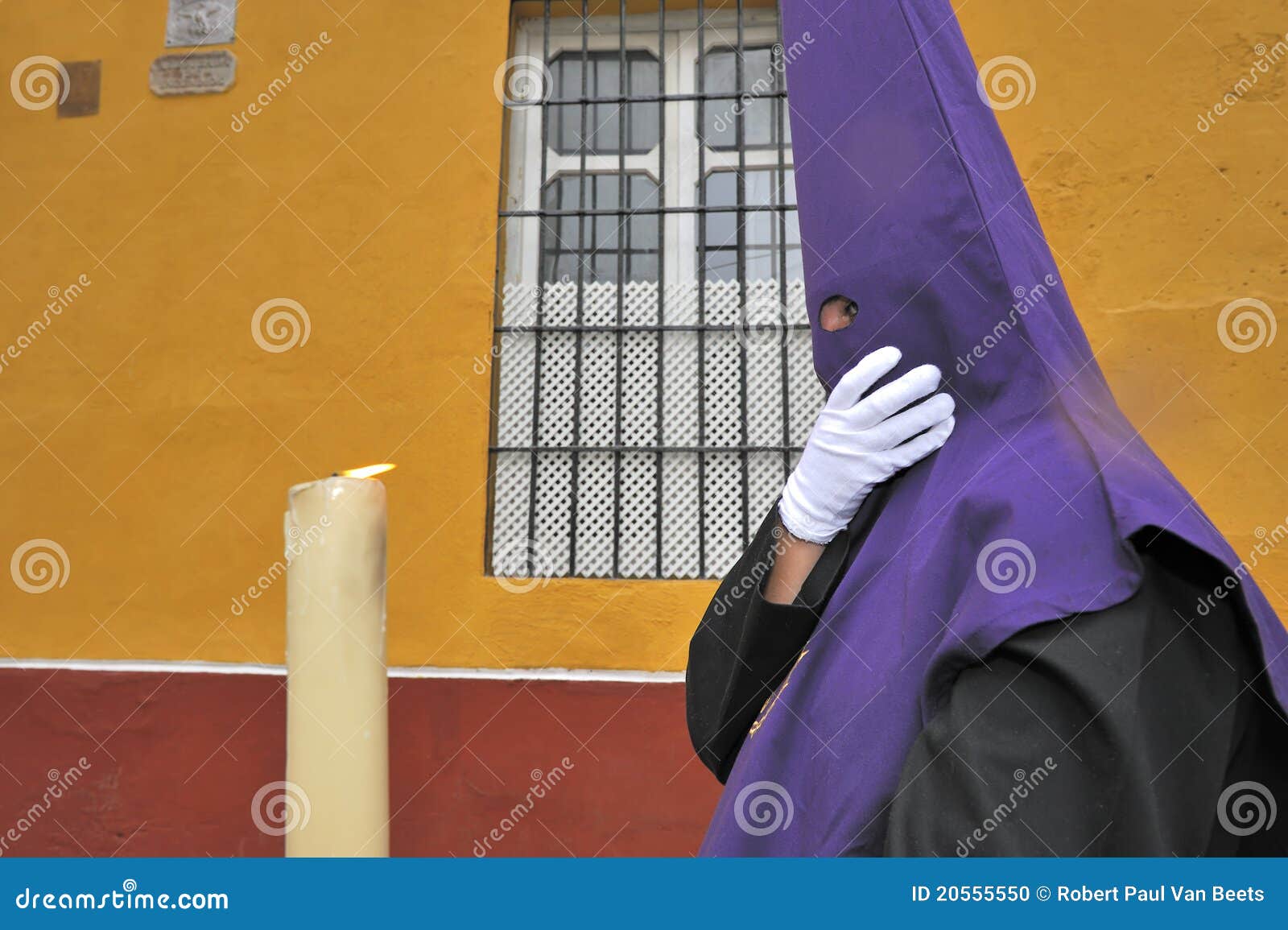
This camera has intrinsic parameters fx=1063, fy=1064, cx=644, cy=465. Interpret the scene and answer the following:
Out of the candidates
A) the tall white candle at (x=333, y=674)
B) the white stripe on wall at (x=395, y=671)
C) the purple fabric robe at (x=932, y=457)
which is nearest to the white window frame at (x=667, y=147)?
the white stripe on wall at (x=395, y=671)

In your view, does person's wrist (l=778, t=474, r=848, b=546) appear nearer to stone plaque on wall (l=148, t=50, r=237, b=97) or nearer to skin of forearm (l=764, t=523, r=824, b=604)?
skin of forearm (l=764, t=523, r=824, b=604)

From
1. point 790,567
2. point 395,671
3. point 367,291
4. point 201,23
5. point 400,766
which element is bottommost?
point 400,766

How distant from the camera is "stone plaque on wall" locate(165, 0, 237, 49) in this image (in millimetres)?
3941

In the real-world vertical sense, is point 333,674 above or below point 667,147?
below

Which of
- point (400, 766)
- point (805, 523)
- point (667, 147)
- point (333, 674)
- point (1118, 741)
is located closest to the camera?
point (1118, 741)

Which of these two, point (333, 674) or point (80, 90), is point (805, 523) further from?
point (80, 90)

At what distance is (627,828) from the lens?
131 inches

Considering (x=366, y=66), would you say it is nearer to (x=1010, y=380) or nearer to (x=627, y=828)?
(x=627, y=828)

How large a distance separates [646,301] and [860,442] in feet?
7.84

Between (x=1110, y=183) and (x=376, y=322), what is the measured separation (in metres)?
2.51

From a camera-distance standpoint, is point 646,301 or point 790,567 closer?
point 790,567

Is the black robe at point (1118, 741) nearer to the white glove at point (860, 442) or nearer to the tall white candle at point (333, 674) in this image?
the white glove at point (860, 442)

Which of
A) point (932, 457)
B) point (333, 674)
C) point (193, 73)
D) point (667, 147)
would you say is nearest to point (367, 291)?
point (193, 73)

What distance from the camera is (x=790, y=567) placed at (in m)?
1.63
